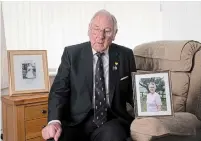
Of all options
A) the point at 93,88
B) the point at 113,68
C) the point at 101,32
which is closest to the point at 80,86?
the point at 93,88

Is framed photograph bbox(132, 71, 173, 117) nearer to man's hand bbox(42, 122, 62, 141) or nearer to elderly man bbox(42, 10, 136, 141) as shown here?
elderly man bbox(42, 10, 136, 141)

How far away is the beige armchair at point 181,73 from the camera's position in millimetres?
1482

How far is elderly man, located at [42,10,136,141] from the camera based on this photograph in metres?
1.53

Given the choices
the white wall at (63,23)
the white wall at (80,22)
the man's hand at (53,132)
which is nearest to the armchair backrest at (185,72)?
the white wall at (80,22)

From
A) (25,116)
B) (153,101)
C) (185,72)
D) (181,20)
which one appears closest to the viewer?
(153,101)

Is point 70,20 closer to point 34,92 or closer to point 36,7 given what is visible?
point 36,7

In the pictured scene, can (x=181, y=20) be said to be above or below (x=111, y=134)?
above

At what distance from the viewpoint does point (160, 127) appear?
4.33ft

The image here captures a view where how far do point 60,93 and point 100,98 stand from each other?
23cm

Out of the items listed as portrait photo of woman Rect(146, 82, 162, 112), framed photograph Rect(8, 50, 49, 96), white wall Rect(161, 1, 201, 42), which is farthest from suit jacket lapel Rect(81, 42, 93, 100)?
white wall Rect(161, 1, 201, 42)

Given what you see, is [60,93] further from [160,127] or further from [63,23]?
[63,23]

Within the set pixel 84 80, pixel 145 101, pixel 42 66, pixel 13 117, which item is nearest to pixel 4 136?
pixel 13 117

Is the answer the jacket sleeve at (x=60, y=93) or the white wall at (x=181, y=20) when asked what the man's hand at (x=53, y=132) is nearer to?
the jacket sleeve at (x=60, y=93)

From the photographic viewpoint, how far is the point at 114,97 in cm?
159
